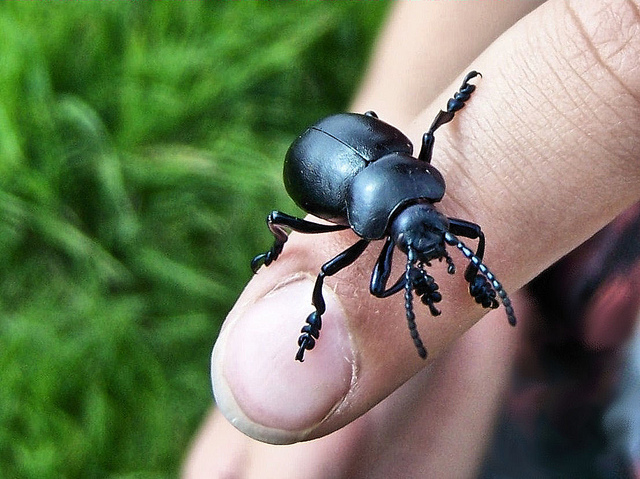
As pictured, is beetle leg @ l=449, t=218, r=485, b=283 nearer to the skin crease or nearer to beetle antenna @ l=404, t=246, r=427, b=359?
the skin crease

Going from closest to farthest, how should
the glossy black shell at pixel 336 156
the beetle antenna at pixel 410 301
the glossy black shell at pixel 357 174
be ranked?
the beetle antenna at pixel 410 301 → the glossy black shell at pixel 357 174 → the glossy black shell at pixel 336 156

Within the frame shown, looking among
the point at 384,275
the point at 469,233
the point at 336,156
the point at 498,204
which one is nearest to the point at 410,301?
the point at 384,275

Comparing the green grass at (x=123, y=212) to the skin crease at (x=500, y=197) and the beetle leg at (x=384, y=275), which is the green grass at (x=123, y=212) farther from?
the beetle leg at (x=384, y=275)

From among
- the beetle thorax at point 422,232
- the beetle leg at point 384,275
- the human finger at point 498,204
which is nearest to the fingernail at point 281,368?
the human finger at point 498,204

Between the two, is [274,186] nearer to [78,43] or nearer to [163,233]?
[163,233]

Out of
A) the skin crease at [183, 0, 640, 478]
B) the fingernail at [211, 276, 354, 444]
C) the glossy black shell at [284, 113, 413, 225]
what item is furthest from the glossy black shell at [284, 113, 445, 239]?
the fingernail at [211, 276, 354, 444]

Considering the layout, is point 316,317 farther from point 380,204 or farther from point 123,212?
point 123,212

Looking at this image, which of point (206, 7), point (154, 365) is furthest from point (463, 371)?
point (206, 7)
